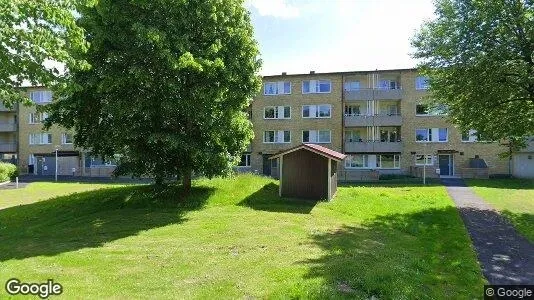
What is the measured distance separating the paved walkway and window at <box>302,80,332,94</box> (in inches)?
1087

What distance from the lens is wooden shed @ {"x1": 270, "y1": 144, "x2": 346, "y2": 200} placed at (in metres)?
24.5

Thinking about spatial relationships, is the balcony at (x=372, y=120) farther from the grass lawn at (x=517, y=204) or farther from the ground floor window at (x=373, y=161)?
the grass lawn at (x=517, y=204)

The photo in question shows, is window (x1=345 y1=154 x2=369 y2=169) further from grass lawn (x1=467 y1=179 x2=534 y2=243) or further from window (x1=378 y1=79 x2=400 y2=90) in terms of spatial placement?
grass lawn (x1=467 y1=179 x2=534 y2=243)

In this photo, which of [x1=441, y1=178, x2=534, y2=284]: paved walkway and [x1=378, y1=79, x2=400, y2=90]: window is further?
[x1=378, y1=79, x2=400, y2=90]: window

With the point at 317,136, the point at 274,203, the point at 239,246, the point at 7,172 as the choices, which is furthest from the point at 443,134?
the point at 7,172

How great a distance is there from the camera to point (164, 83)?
21.2 meters

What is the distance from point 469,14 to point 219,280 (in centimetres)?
1953

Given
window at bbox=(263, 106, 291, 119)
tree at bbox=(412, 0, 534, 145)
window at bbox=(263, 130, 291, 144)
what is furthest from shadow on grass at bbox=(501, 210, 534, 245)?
window at bbox=(263, 106, 291, 119)

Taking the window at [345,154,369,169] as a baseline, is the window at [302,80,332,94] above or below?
above

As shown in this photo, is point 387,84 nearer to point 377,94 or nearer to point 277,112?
point 377,94

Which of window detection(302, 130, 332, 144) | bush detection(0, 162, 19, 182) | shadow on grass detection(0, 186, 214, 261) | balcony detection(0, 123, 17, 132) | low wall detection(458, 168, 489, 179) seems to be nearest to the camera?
shadow on grass detection(0, 186, 214, 261)

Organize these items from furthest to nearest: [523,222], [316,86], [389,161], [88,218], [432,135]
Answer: [316,86] < [389,161] < [432,135] < [88,218] < [523,222]

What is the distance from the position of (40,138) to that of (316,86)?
1536 inches

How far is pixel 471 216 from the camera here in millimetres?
20859
